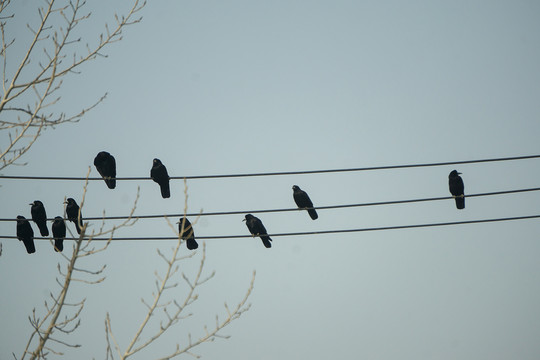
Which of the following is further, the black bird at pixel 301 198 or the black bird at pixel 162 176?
→ the black bird at pixel 301 198

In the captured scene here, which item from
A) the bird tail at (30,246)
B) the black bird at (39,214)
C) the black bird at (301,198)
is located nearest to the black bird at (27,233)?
the bird tail at (30,246)

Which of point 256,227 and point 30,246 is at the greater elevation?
point 256,227

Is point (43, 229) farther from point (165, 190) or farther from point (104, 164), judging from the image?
point (165, 190)

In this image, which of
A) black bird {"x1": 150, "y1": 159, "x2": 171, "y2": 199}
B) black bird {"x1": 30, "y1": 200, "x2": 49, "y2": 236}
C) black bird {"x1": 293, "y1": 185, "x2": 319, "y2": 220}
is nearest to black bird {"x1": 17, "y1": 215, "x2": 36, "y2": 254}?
black bird {"x1": 30, "y1": 200, "x2": 49, "y2": 236}

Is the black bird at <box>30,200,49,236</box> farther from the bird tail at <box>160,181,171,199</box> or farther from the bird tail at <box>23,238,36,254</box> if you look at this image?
the bird tail at <box>160,181,171,199</box>

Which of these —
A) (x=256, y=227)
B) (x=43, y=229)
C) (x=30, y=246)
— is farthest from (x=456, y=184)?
(x=30, y=246)

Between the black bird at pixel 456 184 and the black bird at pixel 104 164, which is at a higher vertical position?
the black bird at pixel 456 184

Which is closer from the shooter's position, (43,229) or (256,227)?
(43,229)

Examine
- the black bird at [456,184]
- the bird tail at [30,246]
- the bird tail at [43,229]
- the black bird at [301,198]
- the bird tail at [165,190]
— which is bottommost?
the bird tail at [30,246]

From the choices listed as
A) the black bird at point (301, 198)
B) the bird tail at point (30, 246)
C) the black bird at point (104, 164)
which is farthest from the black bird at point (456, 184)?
the bird tail at point (30, 246)

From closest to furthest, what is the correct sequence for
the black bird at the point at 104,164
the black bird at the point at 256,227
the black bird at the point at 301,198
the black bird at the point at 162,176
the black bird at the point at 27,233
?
the black bird at the point at 27,233
the black bird at the point at 162,176
the black bird at the point at 104,164
the black bird at the point at 256,227
the black bird at the point at 301,198

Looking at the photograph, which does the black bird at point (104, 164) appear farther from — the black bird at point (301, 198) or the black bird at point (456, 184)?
the black bird at point (456, 184)

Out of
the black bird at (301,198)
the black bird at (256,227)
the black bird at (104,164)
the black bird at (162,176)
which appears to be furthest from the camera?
the black bird at (301,198)

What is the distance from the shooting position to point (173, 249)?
12.6 feet
